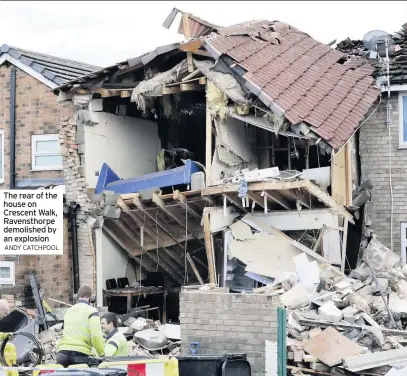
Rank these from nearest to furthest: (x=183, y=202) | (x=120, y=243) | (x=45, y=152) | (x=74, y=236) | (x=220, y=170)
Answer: (x=183, y=202) → (x=220, y=170) → (x=74, y=236) → (x=120, y=243) → (x=45, y=152)

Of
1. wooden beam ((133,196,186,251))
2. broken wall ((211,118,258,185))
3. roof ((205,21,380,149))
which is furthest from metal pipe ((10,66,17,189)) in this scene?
broken wall ((211,118,258,185))

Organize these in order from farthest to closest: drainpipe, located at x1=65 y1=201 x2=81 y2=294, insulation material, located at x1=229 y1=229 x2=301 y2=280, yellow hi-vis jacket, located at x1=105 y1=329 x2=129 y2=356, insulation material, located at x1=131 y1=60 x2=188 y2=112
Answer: drainpipe, located at x1=65 y1=201 x2=81 y2=294 < insulation material, located at x1=131 y1=60 x2=188 y2=112 < insulation material, located at x1=229 y1=229 x2=301 y2=280 < yellow hi-vis jacket, located at x1=105 y1=329 x2=129 y2=356

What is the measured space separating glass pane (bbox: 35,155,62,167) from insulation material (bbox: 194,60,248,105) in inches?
176

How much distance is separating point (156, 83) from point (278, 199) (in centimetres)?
320

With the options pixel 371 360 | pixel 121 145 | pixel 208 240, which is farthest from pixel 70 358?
pixel 121 145

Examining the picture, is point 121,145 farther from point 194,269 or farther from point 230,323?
point 230,323

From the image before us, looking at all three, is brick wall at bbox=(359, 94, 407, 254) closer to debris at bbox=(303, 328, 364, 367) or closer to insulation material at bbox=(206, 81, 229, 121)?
insulation material at bbox=(206, 81, 229, 121)

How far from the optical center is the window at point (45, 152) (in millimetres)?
19266

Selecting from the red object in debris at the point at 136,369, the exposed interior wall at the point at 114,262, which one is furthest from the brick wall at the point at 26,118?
the red object in debris at the point at 136,369

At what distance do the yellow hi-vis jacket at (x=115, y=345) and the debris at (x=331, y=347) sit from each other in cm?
271

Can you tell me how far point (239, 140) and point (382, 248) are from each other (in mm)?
3389

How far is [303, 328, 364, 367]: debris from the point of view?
12.2 meters

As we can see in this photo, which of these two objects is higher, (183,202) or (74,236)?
(183,202)

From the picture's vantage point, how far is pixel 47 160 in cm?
1941
